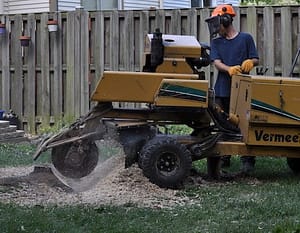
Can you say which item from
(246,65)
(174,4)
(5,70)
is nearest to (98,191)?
(246,65)

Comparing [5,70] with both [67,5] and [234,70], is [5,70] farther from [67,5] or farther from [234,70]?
[234,70]

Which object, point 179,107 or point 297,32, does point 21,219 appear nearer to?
point 179,107

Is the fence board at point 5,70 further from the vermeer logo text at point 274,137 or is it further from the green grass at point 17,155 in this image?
the vermeer logo text at point 274,137

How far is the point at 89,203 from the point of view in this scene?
266 inches

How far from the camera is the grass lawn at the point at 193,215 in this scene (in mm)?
5824

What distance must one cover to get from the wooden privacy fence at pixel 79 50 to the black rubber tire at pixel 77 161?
462 cm

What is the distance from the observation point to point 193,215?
6289 mm

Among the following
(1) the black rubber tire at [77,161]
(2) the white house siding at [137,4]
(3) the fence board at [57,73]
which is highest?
(2) the white house siding at [137,4]

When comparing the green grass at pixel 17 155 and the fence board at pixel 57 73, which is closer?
the green grass at pixel 17 155

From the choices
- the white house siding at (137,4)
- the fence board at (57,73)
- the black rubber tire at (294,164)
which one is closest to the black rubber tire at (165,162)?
the black rubber tire at (294,164)

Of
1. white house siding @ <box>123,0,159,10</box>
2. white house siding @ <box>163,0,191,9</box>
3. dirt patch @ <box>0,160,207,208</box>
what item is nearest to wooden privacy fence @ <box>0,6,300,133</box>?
dirt patch @ <box>0,160,207,208</box>

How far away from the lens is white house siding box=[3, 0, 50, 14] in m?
17.1

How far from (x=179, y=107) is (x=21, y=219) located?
2.22m

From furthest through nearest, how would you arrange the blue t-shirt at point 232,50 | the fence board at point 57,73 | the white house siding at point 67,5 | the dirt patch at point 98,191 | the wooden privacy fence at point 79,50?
the white house siding at point 67,5
the fence board at point 57,73
the wooden privacy fence at point 79,50
the blue t-shirt at point 232,50
the dirt patch at point 98,191
